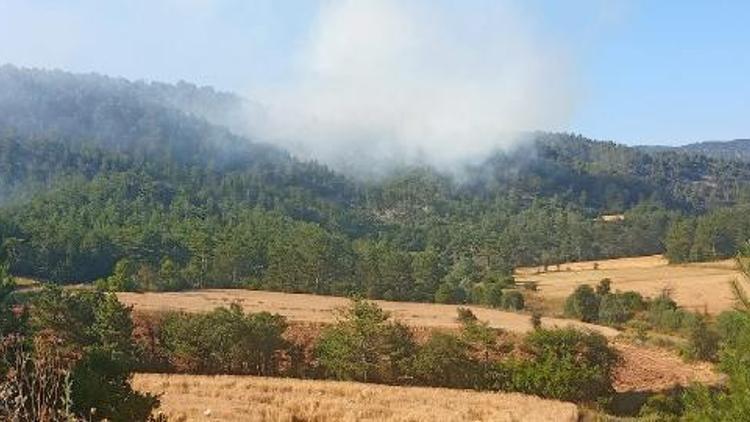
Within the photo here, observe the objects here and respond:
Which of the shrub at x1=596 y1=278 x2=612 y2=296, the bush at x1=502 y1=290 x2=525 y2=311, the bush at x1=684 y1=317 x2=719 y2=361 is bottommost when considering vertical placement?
the bush at x1=684 y1=317 x2=719 y2=361

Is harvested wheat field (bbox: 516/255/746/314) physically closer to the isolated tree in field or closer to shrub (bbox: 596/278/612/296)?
shrub (bbox: 596/278/612/296)

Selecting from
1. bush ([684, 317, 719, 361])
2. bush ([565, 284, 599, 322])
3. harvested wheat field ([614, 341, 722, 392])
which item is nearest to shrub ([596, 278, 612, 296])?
bush ([565, 284, 599, 322])

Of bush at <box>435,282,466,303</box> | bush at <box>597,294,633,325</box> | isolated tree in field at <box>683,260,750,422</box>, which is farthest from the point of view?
bush at <box>435,282,466,303</box>

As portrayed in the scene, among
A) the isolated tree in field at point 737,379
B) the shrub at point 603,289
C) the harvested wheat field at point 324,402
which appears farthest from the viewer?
the shrub at point 603,289

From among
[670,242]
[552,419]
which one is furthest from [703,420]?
[670,242]

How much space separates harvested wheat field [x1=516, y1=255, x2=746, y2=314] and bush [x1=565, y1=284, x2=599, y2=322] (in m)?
6.22

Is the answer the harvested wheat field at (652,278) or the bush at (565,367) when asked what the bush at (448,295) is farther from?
the bush at (565,367)

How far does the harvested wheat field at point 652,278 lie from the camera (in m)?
98.1

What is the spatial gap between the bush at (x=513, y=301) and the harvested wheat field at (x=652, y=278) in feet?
20.3

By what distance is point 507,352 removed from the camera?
62625 millimetres

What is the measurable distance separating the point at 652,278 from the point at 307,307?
5790 cm

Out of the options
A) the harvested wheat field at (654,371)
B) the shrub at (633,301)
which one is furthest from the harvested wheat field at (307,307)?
the shrub at (633,301)

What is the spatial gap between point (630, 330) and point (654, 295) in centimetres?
2104

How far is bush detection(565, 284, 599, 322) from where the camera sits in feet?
298
